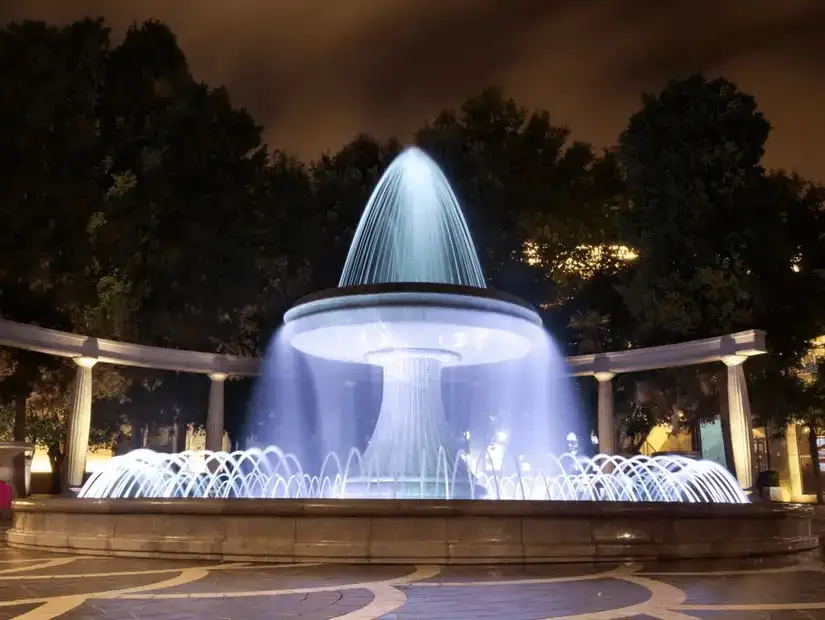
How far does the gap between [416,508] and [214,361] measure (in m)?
16.3

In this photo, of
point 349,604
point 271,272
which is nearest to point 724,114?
point 271,272

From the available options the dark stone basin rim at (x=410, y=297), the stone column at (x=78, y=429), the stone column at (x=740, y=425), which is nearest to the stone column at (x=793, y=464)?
the stone column at (x=740, y=425)

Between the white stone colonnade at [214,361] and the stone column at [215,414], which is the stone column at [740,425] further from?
the stone column at [215,414]

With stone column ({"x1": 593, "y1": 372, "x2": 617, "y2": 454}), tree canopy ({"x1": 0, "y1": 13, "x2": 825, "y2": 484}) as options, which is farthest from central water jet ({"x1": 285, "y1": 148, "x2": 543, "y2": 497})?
tree canopy ({"x1": 0, "y1": 13, "x2": 825, "y2": 484})

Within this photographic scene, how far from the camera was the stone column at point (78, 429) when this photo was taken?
70.7 ft

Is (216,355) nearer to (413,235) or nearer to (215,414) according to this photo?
(215,414)

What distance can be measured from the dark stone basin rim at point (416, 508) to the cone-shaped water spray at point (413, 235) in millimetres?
11076

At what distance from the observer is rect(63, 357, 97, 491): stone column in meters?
21.5

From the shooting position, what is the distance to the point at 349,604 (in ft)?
21.5

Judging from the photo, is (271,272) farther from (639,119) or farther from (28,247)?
(639,119)

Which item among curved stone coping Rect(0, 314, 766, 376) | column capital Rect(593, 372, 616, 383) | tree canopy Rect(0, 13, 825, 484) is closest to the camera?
curved stone coping Rect(0, 314, 766, 376)

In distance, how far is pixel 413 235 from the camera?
75.8ft

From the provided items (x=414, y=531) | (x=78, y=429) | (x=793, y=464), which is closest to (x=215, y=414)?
(x=78, y=429)

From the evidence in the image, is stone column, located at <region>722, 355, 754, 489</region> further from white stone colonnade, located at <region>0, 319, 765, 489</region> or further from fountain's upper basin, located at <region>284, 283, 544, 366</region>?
fountain's upper basin, located at <region>284, 283, 544, 366</region>
